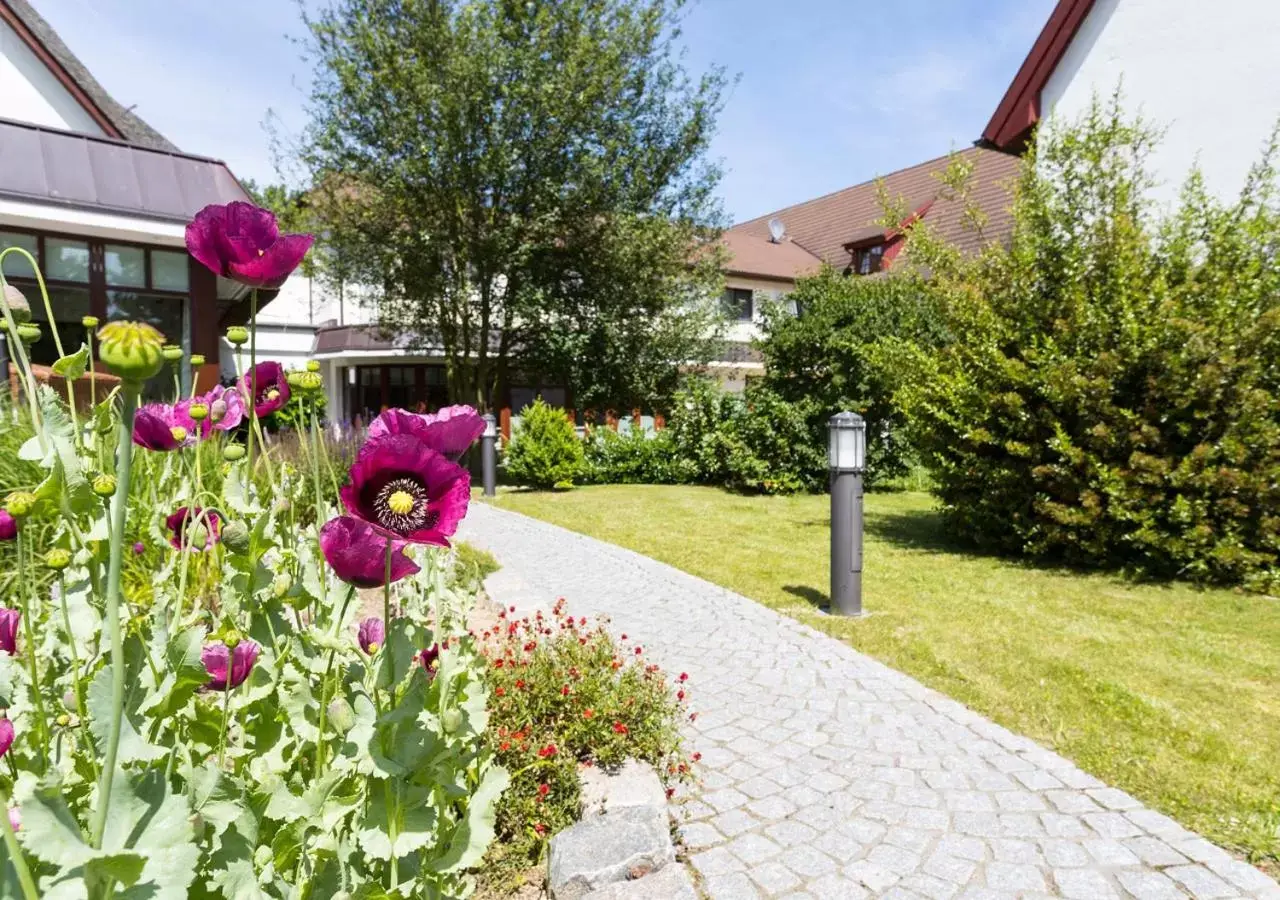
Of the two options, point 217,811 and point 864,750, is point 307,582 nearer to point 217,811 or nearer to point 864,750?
point 217,811

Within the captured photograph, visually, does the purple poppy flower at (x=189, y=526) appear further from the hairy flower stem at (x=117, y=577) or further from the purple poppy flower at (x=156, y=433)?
the hairy flower stem at (x=117, y=577)

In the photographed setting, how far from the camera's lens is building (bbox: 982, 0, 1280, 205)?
1001 cm

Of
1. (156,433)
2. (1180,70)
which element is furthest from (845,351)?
(156,433)

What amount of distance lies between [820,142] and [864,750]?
12776 mm

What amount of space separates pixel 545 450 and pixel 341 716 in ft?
41.6

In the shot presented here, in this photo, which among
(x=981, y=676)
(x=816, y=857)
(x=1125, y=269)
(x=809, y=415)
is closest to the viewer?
(x=816, y=857)

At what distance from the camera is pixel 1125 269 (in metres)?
6.79

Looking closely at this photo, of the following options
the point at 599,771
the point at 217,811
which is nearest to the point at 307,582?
the point at 217,811

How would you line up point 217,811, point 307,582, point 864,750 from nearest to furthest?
point 217,811 → point 307,582 → point 864,750

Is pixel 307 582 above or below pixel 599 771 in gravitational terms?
above

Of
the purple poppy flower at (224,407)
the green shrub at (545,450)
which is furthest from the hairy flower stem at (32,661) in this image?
the green shrub at (545,450)

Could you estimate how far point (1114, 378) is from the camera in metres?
6.79

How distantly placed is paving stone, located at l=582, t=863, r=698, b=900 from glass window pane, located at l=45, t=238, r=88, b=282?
11.3 m

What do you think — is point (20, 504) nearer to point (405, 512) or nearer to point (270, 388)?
point (405, 512)
